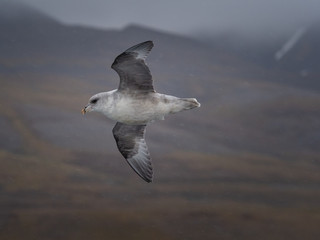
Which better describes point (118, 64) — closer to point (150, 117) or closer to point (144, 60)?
point (144, 60)

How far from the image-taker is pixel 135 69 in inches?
507

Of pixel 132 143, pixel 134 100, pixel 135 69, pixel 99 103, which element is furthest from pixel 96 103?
pixel 132 143

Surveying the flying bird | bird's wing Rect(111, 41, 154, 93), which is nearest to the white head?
the flying bird

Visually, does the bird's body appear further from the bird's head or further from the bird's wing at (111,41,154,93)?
the bird's wing at (111,41,154,93)

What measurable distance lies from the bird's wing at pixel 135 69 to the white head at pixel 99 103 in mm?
450

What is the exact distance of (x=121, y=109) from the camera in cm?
1303

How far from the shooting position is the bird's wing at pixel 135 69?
12.6 meters

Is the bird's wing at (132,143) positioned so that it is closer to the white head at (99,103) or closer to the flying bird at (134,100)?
the flying bird at (134,100)

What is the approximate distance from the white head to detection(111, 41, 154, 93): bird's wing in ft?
1.47

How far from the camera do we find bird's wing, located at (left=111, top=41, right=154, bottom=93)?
1255cm

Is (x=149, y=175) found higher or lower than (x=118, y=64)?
lower

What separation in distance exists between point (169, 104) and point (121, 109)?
1.21 metres

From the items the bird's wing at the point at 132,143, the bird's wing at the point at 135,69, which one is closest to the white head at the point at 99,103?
the bird's wing at the point at 135,69

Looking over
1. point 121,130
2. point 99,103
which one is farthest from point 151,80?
point 121,130
